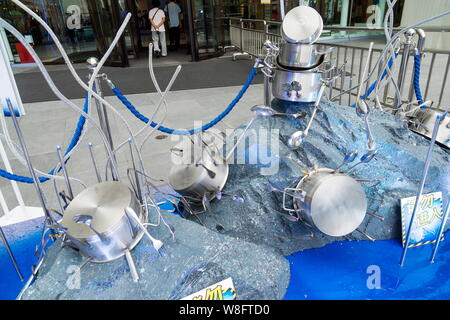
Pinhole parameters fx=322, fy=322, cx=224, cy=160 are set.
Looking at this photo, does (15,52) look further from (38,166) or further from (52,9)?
(38,166)

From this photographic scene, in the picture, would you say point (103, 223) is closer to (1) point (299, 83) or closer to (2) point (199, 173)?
(2) point (199, 173)

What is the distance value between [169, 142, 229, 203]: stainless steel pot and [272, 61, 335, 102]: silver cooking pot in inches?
19.3

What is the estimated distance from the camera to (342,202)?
1428mm

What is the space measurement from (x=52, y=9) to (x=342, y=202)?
829cm

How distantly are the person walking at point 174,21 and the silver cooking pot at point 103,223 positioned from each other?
7728 mm

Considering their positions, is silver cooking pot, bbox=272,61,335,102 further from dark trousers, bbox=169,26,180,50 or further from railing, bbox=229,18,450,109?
dark trousers, bbox=169,26,180,50

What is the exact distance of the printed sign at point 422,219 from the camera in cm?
164

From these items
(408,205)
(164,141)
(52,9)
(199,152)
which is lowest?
(164,141)

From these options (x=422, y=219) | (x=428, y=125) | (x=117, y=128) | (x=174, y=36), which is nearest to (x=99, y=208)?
(x=422, y=219)

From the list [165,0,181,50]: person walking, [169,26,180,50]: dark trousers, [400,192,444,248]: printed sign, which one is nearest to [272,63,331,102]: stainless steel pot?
[400,192,444,248]: printed sign

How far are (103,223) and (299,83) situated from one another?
1.15 meters

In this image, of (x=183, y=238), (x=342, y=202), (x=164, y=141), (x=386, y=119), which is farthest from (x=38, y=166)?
(x=386, y=119)

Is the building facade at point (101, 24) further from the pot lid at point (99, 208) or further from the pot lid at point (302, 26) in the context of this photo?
the pot lid at point (99, 208)

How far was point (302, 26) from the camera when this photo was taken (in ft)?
5.35
